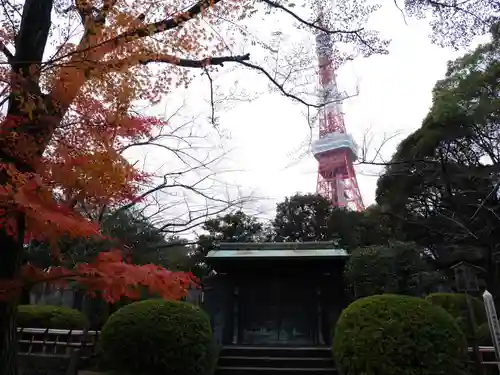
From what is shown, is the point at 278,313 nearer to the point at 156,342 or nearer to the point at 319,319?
the point at 319,319

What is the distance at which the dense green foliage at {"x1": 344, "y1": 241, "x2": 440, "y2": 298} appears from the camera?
11445 millimetres

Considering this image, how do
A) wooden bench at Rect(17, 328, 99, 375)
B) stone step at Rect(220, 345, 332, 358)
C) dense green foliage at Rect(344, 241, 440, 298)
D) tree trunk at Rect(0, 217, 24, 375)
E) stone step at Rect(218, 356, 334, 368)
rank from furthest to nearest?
dense green foliage at Rect(344, 241, 440, 298) < stone step at Rect(220, 345, 332, 358) < stone step at Rect(218, 356, 334, 368) < wooden bench at Rect(17, 328, 99, 375) < tree trunk at Rect(0, 217, 24, 375)

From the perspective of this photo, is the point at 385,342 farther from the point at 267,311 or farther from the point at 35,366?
the point at 35,366

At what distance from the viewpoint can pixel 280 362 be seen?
7.41 metres

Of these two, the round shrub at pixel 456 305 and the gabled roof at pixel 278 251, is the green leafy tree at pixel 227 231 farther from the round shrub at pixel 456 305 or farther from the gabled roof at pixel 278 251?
the round shrub at pixel 456 305

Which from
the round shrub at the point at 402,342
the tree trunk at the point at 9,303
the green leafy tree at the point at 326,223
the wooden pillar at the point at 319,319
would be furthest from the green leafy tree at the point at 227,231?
the tree trunk at the point at 9,303

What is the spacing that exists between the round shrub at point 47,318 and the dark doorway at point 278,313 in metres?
3.87

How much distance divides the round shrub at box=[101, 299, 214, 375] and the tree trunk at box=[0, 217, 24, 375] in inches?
A: 112

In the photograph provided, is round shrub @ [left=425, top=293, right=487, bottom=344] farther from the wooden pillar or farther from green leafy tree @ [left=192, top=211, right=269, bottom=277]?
green leafy tree @ [left=192, top=211, right=269, bottom=277]

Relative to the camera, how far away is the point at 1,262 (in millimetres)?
3342

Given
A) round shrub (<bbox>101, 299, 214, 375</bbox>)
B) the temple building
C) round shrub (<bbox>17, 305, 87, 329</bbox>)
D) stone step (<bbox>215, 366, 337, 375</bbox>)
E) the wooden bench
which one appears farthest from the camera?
the temple building

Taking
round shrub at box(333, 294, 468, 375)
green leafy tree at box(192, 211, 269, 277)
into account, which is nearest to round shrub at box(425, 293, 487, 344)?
round shrub at box(333, 294, 468, 375)

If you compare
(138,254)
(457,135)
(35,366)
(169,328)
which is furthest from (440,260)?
(35,366)

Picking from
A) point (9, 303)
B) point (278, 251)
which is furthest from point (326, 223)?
point (9, 303)
